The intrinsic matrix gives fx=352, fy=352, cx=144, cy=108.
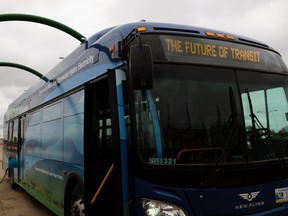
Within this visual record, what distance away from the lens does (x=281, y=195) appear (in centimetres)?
388

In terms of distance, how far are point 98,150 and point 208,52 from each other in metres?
1.94

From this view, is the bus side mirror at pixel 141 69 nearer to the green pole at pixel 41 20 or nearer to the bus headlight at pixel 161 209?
the bus headlight at pixel 161 209

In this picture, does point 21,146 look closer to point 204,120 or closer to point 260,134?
point 204,120

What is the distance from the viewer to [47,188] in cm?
693

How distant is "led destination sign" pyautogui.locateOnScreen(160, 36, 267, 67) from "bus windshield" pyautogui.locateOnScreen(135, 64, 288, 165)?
124 millimetres

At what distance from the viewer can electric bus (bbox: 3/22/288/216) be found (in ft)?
11.3

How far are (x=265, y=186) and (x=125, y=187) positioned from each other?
4.90ft

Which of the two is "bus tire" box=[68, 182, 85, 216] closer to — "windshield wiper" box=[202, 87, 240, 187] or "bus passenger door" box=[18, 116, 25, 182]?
"windshield wiper" box=[202, 87, 240, 187]

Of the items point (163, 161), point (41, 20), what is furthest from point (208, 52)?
point (41, 20)

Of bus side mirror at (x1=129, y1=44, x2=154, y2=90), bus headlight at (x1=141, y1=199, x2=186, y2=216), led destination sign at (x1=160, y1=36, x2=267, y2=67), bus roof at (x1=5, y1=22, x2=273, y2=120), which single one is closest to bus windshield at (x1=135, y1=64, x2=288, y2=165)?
led destination sign at (x1=160, y1=36, x2=267, y2=67)

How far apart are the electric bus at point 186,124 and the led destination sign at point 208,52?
1 cm

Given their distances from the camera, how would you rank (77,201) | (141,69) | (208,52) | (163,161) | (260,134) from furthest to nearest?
(77,201) < (208,52) < (260,134) < (163,161) < (141,69)

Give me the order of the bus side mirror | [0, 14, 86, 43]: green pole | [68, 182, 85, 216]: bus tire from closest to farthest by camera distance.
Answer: the bus side mirror → [68, 182, 85, 216]: bus tire → [0, 14, 86, 43]: green pole

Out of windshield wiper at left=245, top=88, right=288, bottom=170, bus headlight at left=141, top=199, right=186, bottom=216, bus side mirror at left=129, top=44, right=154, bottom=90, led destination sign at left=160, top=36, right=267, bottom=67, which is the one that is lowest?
bus headlight at left=141, top=199, right=186, bottom=216
